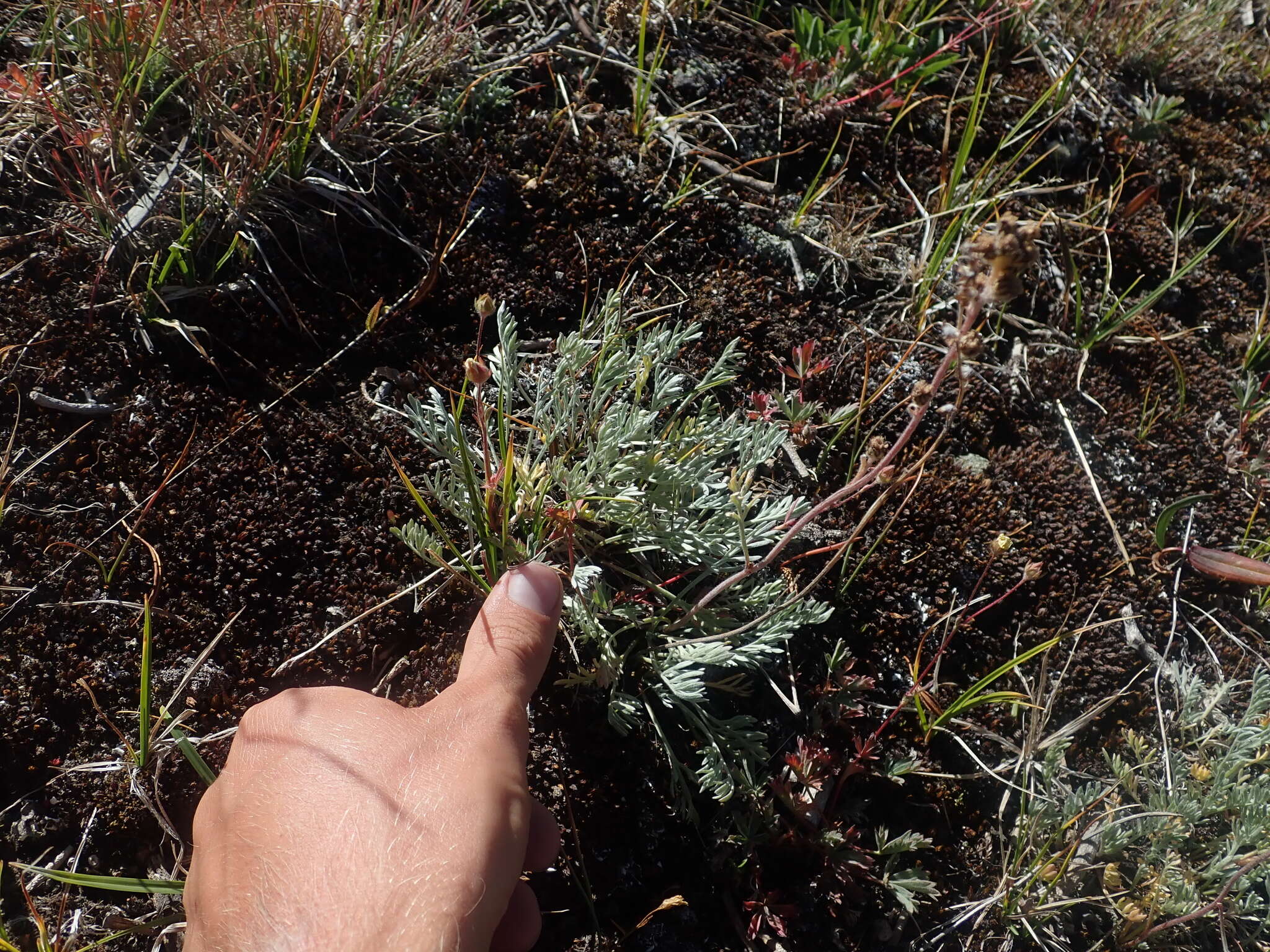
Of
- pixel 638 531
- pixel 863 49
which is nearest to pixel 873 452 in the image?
pixel 638 531

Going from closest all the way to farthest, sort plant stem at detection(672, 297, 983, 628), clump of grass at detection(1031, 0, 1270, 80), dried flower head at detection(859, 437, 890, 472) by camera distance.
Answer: plant stem at detection(672, 297, 983, 628) < dried flower head at detection(859, 437, 890, 472) < clump of grass at detection(1031, 0, 1270, 80)

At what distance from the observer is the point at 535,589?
202 centimetres

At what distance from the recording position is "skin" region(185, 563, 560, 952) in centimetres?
151

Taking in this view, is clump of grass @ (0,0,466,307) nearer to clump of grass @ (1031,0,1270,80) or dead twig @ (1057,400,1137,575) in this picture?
dead twig @ (1057,400,1137,575)

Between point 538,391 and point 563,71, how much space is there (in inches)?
63.7

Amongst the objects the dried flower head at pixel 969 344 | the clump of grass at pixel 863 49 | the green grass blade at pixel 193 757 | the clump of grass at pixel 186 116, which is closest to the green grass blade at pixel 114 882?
the green grass blade at pixel 193 757

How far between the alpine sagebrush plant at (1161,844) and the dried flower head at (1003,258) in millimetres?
1682

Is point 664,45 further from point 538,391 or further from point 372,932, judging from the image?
point 372,932

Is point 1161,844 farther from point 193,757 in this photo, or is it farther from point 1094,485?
point 193,757

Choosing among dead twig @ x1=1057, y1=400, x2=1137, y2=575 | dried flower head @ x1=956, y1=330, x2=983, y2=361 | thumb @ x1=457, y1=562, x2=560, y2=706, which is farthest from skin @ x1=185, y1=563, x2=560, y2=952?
dead twig @ x1=1057, y1=400, x2=1137, y2=575

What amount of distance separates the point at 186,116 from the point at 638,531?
2.16 metres

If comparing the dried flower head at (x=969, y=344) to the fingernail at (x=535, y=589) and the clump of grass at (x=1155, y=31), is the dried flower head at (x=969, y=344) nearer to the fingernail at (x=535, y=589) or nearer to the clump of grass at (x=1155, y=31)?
the fingernail at (x=535, y=589)

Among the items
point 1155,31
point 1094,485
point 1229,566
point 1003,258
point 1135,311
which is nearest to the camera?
point 1003,258

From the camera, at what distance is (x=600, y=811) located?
7.62ft
